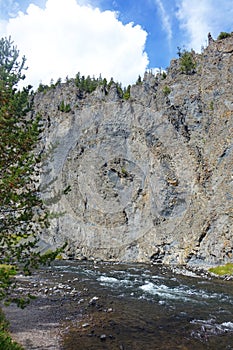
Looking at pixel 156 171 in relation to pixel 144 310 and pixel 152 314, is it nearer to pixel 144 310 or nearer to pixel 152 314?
pixel 144 310

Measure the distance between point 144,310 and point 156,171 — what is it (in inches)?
1340

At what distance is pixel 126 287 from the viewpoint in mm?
27625

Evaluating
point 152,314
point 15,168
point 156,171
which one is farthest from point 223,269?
point 15,168

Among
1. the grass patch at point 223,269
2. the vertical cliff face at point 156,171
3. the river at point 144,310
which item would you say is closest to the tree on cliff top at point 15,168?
the river at point 144,310

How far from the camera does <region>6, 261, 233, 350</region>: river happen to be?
14.5m

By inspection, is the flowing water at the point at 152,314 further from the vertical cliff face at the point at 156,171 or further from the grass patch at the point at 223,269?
the vertical cliff face at the point at 156,171

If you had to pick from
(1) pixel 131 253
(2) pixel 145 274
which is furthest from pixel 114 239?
(2) pixel 145 274

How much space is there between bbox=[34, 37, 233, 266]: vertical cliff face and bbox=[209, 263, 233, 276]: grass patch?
5.28 ft

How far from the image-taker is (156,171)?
52.4m

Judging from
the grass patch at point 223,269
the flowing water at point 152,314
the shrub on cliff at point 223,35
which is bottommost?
the grass patch at point 223,269

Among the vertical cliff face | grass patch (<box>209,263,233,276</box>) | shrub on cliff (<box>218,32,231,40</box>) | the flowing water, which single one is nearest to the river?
the flowing water

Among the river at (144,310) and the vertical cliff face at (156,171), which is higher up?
the vertical cliff face at (156,171)

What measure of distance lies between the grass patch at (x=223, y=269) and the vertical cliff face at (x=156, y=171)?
161cm

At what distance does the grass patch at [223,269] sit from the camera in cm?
3475
